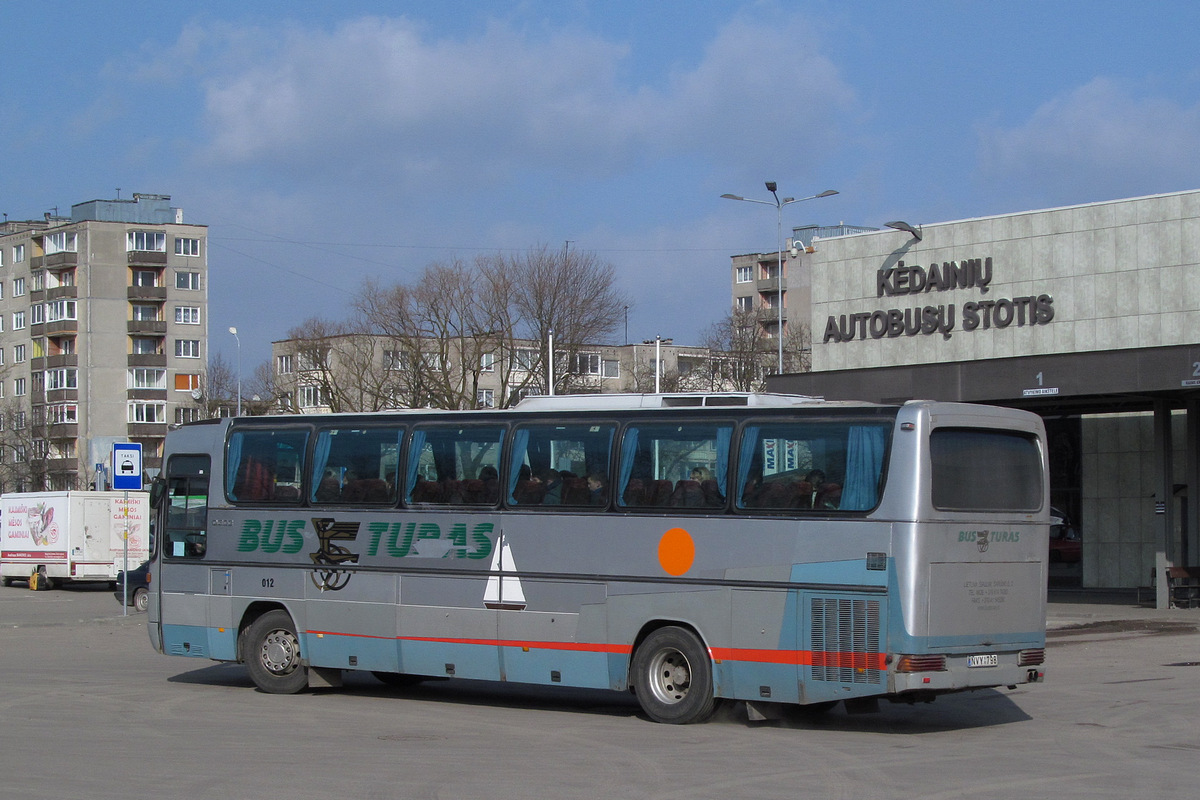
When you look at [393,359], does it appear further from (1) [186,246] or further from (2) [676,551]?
(1) [186,246]

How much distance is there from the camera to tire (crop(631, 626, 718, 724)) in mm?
13297

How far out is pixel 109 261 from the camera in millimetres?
99750

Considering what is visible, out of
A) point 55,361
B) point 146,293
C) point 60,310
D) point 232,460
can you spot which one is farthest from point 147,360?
point 232,460

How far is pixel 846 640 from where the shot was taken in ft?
40.7

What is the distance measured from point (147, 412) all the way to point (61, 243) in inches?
515

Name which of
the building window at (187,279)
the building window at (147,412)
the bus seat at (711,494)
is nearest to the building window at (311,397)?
the building window at (147,412)

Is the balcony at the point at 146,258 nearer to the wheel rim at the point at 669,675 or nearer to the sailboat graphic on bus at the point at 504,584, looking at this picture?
the sailboat graphic on bus at the point at 504,584

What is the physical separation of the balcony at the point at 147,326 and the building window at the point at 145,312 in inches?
11.4

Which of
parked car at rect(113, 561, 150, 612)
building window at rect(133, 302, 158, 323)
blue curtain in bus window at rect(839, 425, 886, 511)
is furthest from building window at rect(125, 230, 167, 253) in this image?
blue curtain in bus window at rect(839, 425, 886, 511)

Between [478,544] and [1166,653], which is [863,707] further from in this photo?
[1166,653]

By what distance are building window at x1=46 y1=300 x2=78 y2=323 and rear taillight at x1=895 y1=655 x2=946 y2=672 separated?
314 ft

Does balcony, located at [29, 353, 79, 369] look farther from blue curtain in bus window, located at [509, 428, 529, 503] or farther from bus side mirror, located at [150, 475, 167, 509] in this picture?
blue curtain in bus window, located at [509, 428, 529, 503]

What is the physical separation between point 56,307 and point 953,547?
9705 centimetres

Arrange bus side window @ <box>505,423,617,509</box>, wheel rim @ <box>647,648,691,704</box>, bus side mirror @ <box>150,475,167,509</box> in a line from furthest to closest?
bus side mirror @ <box>150,475,167,509</box> → bus side window @ <box>505,423,617,509</box> → wheel rim @ <box>647,648,691,704</box>
